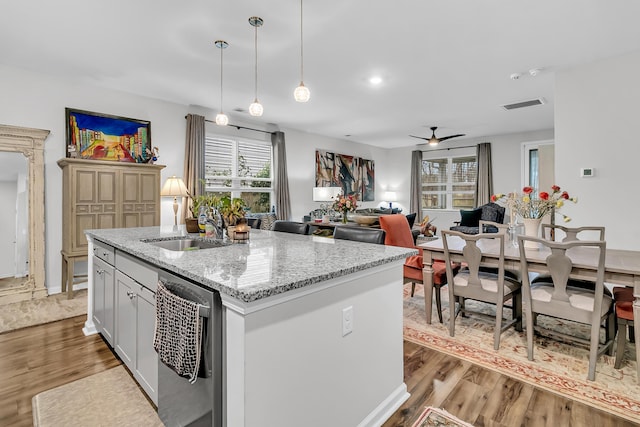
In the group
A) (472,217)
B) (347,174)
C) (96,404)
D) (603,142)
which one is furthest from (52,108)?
(472,217)

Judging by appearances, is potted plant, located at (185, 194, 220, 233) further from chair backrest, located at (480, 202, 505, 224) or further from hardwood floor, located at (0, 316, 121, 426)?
chair backrest, located at (480, 202, 505, 224)

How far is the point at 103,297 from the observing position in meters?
2.50

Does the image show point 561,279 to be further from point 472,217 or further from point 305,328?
point 472,217

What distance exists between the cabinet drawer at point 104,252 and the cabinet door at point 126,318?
0.18m

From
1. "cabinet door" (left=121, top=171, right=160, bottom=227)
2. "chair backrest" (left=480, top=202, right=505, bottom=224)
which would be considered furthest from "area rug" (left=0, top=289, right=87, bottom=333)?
"chair backrest" (left=480, top=202, right=505, bottom=224)

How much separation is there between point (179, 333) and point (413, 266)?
2.50m

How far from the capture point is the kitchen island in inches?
44.4

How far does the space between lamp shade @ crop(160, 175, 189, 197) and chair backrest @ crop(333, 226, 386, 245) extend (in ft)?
9.55

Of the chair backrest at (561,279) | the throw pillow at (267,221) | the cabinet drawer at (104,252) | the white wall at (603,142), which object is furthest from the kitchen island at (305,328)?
the throw pillow at (267,221)

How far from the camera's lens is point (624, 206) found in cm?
340

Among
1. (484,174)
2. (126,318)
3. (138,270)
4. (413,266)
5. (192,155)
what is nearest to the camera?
(138,270)

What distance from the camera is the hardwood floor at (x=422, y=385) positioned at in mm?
1761

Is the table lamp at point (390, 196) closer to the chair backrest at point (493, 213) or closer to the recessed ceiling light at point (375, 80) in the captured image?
the chair backrest at point (493, 213)

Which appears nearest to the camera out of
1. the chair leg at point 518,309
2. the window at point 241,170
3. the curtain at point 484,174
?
the chair leg at point 518,309
